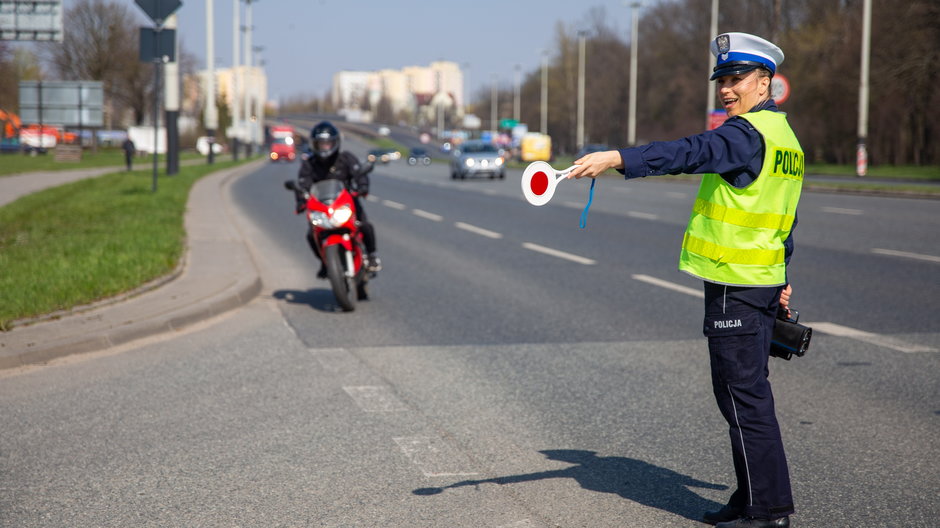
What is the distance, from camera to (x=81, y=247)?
1234 centimetres

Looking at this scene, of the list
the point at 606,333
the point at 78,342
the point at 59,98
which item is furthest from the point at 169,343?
the point at 59,98

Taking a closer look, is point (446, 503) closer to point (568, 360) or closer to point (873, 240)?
point (568, 360)

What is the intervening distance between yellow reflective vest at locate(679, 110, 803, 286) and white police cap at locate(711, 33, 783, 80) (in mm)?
171

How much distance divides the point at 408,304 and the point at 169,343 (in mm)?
2681

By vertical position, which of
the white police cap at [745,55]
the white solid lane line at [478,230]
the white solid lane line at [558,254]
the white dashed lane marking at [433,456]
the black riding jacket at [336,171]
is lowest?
the white dashed lane marking at [433,456]

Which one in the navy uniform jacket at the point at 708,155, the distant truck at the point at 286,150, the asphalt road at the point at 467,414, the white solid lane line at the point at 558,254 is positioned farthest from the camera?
the white solid lane line at the point at 558,254

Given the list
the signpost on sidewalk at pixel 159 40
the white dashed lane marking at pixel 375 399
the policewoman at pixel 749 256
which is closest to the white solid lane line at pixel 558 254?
the white dashed lane marking at pixel 375 399

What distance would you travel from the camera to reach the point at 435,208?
78.9 ft

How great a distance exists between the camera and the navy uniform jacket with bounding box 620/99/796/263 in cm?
356

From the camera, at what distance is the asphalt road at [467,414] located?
4.27m

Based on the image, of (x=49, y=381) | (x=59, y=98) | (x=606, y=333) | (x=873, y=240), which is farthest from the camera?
(x=59, y=98)

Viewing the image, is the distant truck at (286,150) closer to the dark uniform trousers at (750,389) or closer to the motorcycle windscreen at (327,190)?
the motorcycle windscreen at (327,190)

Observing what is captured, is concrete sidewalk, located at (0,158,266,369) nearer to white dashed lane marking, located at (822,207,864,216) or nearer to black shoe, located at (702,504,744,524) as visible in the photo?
black shoe, located at (702,504,744,524)

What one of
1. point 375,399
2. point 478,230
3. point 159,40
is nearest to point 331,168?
point 375,399
